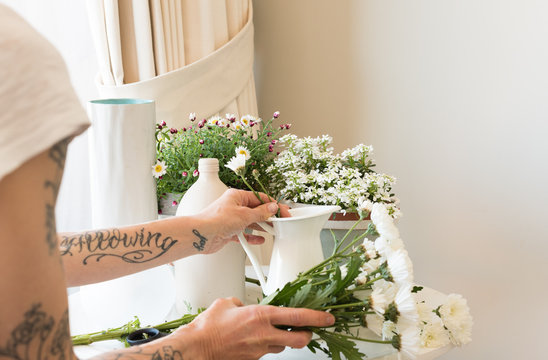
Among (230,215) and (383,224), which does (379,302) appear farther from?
(230,215)

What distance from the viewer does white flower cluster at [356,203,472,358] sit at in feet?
2.78

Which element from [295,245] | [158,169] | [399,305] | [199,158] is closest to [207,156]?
[199,158]

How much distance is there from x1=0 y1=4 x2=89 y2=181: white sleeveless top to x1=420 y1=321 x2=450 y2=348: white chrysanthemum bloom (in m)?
0.68

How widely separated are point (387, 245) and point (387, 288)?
0.07 metres

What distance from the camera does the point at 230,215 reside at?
3.46 feet

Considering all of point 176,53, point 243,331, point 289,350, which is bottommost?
point 289,350

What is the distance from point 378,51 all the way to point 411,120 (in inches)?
9.6

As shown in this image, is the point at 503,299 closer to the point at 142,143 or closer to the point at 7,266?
the point at 142,143

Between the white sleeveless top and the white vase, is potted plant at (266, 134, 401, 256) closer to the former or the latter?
the white vase

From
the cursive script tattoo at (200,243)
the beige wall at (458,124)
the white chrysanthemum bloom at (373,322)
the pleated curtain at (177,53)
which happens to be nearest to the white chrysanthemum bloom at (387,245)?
the white chrysanthemum bloom at (373,322)

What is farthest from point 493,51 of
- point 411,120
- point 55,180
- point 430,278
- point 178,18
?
point 55,180

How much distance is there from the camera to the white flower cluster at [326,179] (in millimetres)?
1183

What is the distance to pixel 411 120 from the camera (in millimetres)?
1788

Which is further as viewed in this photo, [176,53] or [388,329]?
[176,53]
